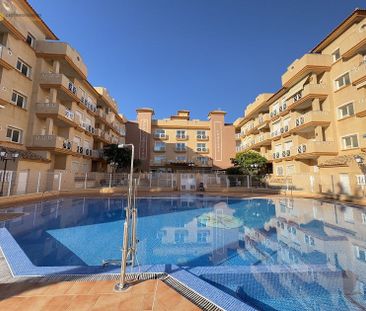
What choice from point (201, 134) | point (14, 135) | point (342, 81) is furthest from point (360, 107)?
point (14, 135)

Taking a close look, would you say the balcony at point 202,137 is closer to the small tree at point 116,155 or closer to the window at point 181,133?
the window at point 181,133

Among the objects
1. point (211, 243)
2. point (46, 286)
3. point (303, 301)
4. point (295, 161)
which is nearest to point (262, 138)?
point (295, 161)

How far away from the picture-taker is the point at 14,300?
3076 millimetres

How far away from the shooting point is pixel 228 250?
20.9ft

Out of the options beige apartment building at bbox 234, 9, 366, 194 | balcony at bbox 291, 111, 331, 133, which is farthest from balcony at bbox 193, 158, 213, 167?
balcony at bbox 291, 111, 331, 133

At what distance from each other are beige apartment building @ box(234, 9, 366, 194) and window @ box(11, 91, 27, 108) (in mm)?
27471

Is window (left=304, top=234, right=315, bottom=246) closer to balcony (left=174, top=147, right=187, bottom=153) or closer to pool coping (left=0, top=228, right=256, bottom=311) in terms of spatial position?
pool coping (left=0, top=228, right=256, bottom=311)

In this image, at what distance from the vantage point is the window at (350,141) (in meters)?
17.9

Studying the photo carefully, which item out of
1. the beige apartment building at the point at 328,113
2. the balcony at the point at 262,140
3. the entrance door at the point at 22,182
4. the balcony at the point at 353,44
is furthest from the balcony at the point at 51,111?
the balcony at the point at 353,44

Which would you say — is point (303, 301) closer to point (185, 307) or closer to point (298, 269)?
point (298, 269)

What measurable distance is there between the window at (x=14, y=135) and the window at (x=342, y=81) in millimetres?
30196

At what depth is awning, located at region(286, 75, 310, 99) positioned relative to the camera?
855 inches

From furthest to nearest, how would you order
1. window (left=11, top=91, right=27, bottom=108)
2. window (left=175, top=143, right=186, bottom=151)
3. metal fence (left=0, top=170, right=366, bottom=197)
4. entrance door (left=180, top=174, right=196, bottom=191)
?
1. window (left=175, top=143, right=186, bottom=151)
2. entrance door (left=180, top=174, right=196, bottom=191)
3. window (left=11, top=91, right=27, bottom=108)
4. metal fence (left=0, top=170, right=366, bottom=197)

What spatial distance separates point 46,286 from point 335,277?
20.1 feet
